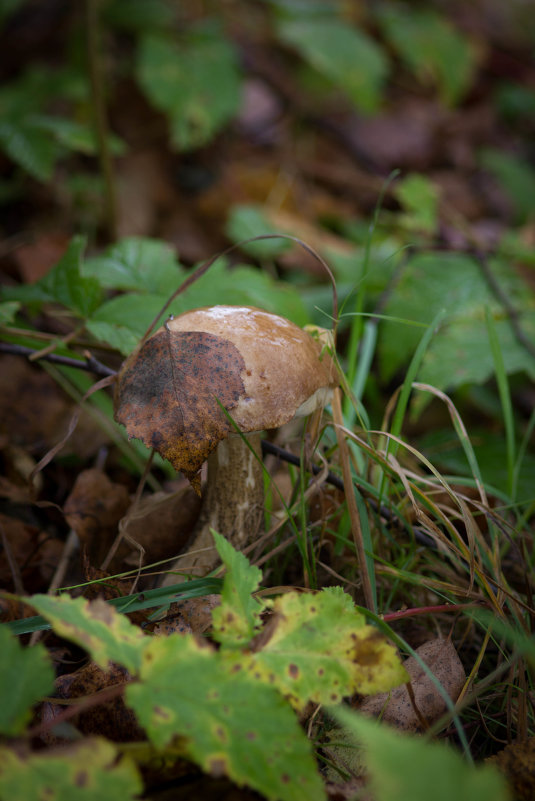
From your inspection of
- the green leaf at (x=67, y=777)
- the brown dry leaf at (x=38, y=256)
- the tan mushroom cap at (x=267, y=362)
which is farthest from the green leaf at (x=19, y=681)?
the brown dry leaf at (x=38, y=256)

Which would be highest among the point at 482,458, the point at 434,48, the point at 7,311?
the point at 434,48

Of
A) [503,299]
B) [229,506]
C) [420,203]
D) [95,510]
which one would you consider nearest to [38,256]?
[95,510]

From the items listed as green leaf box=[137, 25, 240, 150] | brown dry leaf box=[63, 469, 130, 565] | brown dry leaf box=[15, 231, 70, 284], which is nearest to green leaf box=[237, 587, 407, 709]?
brown dry leaf box=[63, 469, 130, 565]

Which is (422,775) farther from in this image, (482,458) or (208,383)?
(482,458)

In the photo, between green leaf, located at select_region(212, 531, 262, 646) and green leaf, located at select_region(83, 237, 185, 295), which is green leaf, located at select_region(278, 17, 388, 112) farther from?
green leaf, located at select_region(212, 531, 262, 646)

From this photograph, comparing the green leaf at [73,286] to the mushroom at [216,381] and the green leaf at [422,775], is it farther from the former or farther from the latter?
the green leaf at [422,775]

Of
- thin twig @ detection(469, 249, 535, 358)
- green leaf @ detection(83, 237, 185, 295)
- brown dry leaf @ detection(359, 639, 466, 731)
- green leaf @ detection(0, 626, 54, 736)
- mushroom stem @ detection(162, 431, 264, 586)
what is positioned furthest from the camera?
thin twig @ detection(469, 249, 535, 358)
